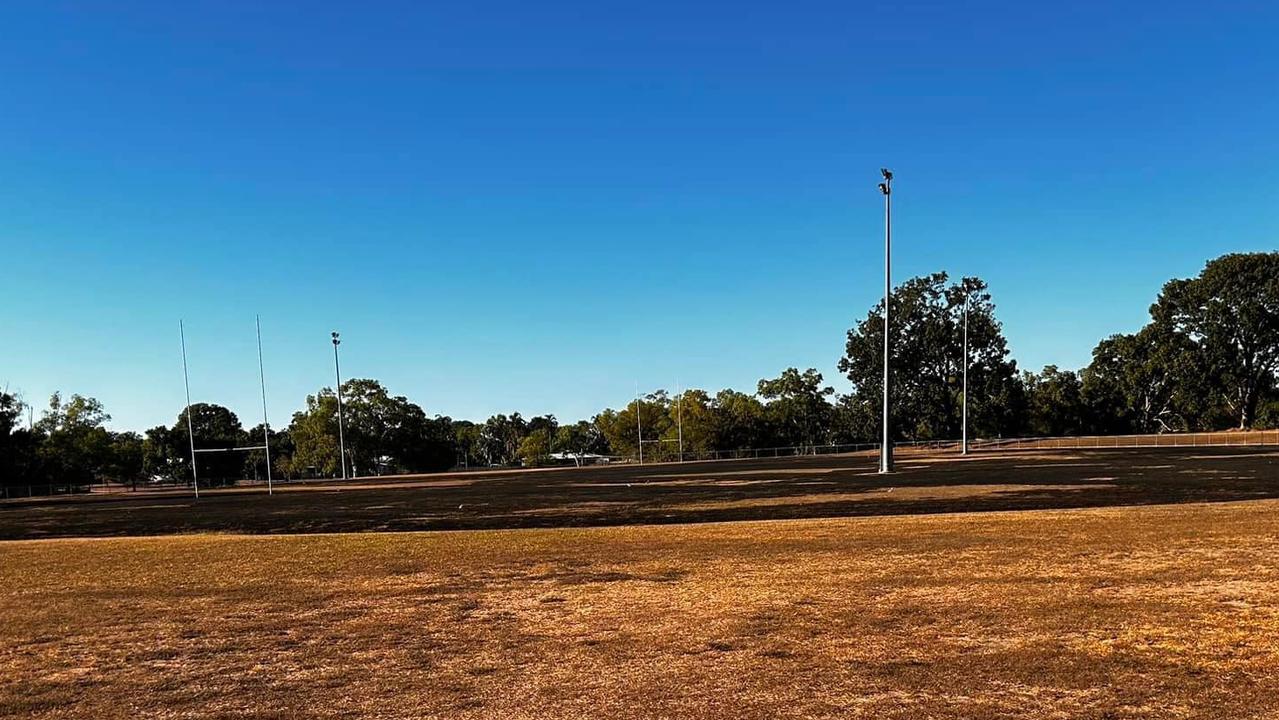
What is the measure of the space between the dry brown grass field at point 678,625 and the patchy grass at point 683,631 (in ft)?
0.11

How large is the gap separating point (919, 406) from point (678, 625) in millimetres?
83240

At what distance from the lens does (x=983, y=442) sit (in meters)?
81.9

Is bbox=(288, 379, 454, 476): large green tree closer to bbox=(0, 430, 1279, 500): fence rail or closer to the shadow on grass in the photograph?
bbox=(0, 430, 1279, 500): fence rail

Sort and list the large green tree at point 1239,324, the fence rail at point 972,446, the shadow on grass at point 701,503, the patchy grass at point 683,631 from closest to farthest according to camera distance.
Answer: the patchy grass at point 683,631
the shadow on grass at point 701,503
the fence rail at point 972,446
the large green tree at point 1239,324

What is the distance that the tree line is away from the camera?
80938mm

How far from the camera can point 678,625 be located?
303 inches

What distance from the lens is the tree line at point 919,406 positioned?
8094cm

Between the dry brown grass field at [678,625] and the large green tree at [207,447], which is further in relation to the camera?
the large green tree at [207,447]

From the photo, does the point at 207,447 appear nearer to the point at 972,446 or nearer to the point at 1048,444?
the point at 972,446

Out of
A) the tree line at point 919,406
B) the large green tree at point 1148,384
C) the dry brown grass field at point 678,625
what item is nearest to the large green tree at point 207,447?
the tree line at point 919,406

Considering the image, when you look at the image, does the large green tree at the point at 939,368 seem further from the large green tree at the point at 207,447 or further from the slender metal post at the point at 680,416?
the large green tree at the point at 207,447

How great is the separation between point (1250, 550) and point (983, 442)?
76431 millimetres

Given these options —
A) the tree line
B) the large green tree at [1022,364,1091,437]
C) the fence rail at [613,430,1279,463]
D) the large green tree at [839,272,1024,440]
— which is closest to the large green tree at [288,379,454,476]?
the tree line

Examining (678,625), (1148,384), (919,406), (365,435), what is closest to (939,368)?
(919,406)
